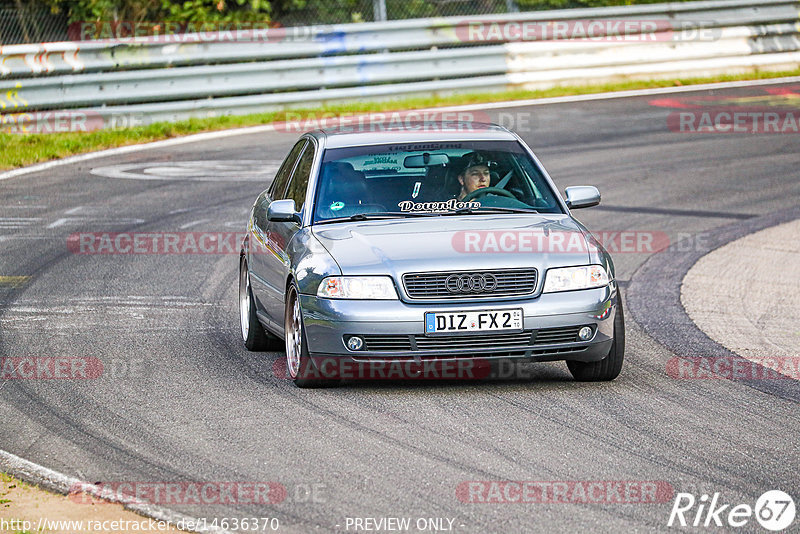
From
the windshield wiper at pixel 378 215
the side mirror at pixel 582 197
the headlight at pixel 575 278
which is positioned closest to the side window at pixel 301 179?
the windshield wiper at pixel 378 215

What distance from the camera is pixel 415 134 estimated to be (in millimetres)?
8914

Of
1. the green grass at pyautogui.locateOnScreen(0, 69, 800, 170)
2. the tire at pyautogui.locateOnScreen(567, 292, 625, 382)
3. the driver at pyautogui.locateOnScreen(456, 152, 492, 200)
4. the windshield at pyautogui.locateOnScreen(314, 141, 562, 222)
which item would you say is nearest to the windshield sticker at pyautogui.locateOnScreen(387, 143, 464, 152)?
the windshield at pyautogui.locateOnScreen(314, 141, 562, 222)

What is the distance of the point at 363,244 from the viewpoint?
7695mm

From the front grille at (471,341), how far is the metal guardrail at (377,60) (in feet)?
44.8

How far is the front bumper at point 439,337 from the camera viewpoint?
24.1 feet

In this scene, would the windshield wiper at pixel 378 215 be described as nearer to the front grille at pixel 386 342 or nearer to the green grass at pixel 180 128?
the front grille at pixel 386 342

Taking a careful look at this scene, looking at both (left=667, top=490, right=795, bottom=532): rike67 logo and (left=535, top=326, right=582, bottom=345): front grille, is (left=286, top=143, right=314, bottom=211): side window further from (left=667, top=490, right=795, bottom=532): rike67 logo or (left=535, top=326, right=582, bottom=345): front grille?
(left=667, top=490, right=795, bottom=532): rike67 logo

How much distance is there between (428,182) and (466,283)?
128cm

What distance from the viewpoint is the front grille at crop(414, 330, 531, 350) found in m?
7.37

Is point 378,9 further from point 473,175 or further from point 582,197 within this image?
point 582,197

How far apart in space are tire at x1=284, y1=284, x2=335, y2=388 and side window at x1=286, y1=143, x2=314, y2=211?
0.78 m

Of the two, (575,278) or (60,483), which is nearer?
(60,483)

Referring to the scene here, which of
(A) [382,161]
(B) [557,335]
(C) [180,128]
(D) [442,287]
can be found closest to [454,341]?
(D) [442,287]

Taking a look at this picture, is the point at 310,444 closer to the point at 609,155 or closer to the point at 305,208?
the point at 305,208
